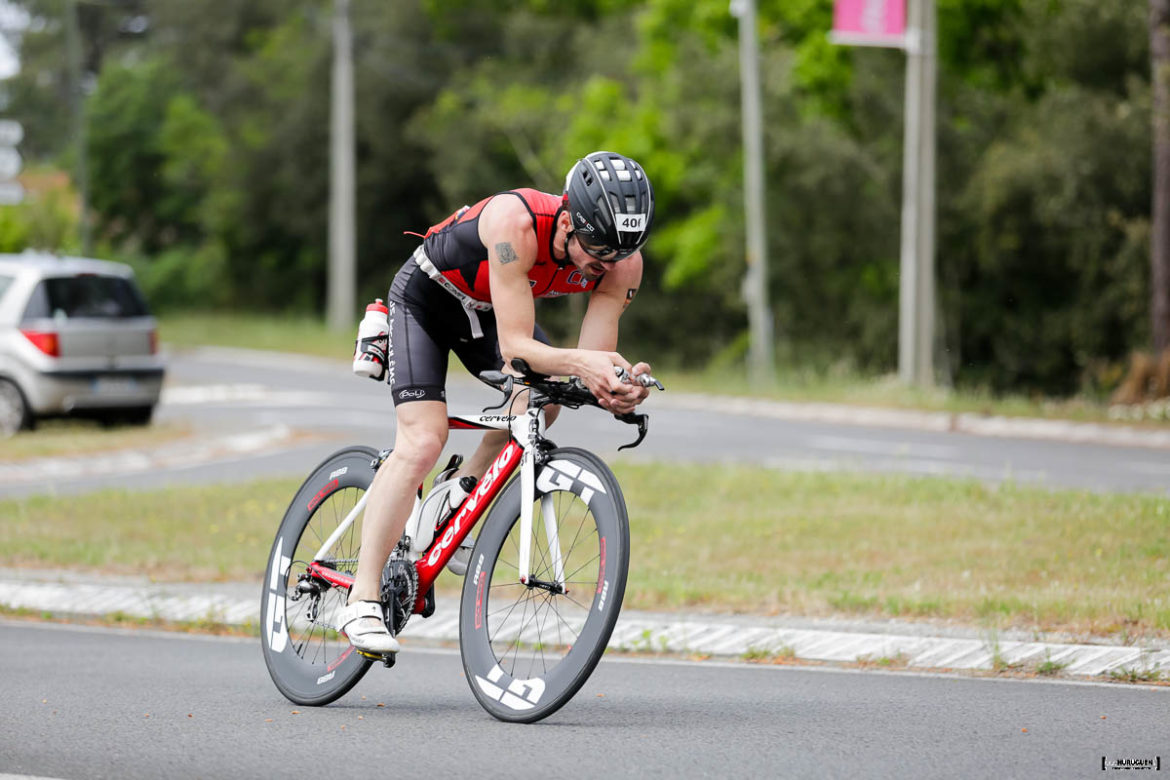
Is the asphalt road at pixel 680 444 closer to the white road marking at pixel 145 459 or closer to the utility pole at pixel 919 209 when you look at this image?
the white road marking at pixel 145 459

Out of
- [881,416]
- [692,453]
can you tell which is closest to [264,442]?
[692,453]

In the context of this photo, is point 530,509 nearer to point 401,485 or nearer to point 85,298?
point 401,485

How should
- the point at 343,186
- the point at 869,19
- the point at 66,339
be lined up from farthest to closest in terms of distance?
the point at 343,186 < the point at 869,19 < the point at 66,339

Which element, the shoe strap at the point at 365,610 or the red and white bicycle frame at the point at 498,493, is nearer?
the red and white bicycle frame at the point at 498,493

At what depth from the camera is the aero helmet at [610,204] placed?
5133 millimetres

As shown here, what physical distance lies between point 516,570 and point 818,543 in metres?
4.50

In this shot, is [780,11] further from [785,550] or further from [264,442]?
[785,550]

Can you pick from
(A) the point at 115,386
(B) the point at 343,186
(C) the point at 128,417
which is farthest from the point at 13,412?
(B) the point at 343,186

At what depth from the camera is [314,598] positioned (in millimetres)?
6227

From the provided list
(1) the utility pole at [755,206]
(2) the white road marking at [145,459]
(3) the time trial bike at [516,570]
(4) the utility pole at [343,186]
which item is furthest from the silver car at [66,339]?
(4) the utility pole at [343,186]

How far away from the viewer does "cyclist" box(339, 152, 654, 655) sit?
516 centimetres

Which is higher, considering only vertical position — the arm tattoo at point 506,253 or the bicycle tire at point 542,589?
the arm tattoo at point 506,253

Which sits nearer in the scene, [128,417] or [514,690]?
[514,690]

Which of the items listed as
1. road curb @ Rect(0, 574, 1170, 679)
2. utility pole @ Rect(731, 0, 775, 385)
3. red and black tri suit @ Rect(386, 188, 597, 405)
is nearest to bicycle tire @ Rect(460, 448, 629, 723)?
red and black tri suit @ Rect(386, 188, 597, 405)
